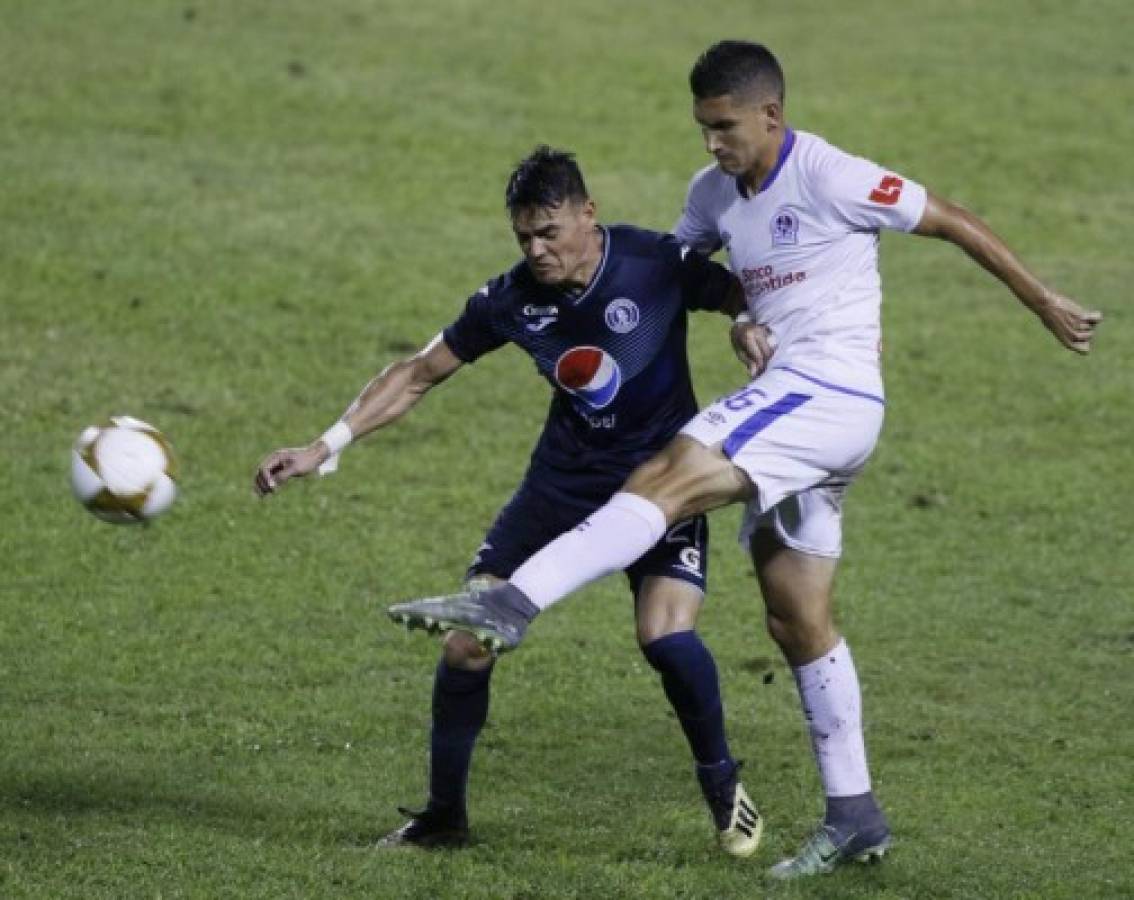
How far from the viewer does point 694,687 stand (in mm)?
8438

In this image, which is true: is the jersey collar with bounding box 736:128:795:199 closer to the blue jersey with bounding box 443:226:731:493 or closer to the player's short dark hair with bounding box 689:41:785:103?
the player's short dark hair with bounding box 689:41:785:103

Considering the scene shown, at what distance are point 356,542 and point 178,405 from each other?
2.64 m

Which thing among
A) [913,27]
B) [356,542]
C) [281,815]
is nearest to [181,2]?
[913,27]

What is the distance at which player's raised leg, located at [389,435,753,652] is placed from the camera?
24.1 ft

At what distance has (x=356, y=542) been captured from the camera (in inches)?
528

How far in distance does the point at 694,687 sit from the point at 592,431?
103 centimetres

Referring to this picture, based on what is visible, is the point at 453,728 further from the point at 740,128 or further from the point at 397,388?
the point at 740,128

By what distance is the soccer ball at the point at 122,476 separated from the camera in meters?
8.54

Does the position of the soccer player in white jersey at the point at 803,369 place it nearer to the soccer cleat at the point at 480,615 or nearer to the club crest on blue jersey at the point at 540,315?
the soccer cleat at the point at 480,615

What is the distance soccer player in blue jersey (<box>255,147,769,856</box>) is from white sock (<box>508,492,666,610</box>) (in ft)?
2.07

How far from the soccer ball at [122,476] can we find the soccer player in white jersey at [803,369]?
→ 68.6 inches

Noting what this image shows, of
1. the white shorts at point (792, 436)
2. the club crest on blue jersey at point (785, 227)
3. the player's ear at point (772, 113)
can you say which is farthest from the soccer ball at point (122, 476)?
the player's ear at point (772, 113)

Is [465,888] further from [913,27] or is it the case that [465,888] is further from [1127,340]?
[913,27]

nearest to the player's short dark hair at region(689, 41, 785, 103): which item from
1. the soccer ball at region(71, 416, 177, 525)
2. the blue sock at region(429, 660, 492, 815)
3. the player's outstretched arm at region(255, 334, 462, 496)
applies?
the player's outstretched arm at region(255, 334, 462, 496)
